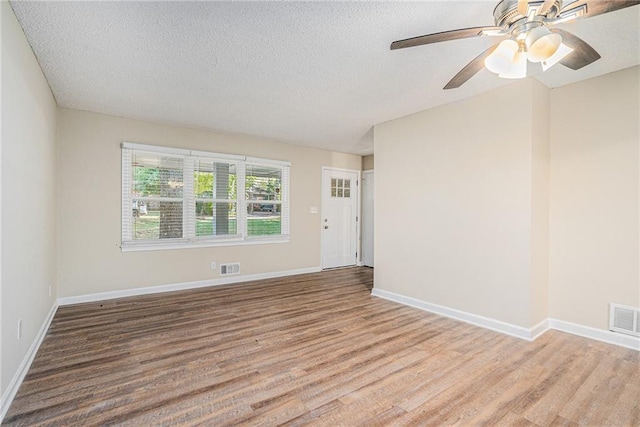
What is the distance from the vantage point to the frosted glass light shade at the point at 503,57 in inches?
71.2

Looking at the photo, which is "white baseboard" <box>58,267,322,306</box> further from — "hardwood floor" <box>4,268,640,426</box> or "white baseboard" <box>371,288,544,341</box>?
"white baseboard" <box>371,288,544,341</box>

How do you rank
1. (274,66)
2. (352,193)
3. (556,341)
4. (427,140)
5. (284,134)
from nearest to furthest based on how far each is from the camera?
(274,66) → (556,341) → (427,140) → (284,134) → (352,193)

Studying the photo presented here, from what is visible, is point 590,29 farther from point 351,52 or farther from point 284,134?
point 284,134

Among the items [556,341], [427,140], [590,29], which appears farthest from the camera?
[427,140]

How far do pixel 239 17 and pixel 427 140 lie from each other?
2556 mm

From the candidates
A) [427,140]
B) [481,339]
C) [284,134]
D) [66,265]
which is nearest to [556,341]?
[481,339]

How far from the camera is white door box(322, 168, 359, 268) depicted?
618 centimetres

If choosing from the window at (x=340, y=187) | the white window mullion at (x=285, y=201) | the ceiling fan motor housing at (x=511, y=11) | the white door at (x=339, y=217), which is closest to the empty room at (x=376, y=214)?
the ceiling fan motor housing at (x=511, y=11)

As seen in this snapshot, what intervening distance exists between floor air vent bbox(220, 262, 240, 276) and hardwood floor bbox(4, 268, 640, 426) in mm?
1348

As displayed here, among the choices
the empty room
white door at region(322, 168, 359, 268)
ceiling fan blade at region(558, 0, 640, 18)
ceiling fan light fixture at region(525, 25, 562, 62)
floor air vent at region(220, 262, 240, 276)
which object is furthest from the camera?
white door at region(322, 168, 359, 268)

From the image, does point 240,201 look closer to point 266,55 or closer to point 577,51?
point 266,55

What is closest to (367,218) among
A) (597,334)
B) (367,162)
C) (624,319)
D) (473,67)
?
(367,162)

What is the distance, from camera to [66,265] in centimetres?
382

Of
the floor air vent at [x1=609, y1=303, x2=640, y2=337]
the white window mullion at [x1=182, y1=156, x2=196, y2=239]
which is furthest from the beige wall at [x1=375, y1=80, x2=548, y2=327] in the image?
the white window mullion at [x1=182, y1=156, x2=196, y2=239]
